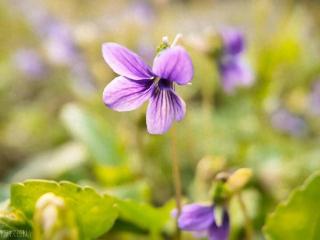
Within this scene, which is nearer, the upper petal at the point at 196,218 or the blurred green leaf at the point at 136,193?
the upper petal at the point at 196,218

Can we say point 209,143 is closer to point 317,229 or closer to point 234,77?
point 234,77

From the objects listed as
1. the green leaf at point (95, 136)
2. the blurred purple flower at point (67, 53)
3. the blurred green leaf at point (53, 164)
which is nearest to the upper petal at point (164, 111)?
the green leaf at point (95, 136)

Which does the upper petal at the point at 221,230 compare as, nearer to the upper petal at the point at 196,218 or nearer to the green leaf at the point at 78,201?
the upper petal at the point at 196,218

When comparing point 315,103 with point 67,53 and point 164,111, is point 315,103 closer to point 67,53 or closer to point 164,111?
point 67,53

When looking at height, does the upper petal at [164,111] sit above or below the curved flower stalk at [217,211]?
above

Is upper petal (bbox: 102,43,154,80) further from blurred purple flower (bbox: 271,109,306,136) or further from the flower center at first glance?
blurred purple flower (bbox: 271,109,306,136)

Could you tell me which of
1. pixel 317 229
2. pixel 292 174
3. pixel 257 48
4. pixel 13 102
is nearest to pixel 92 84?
pixel 13 102
